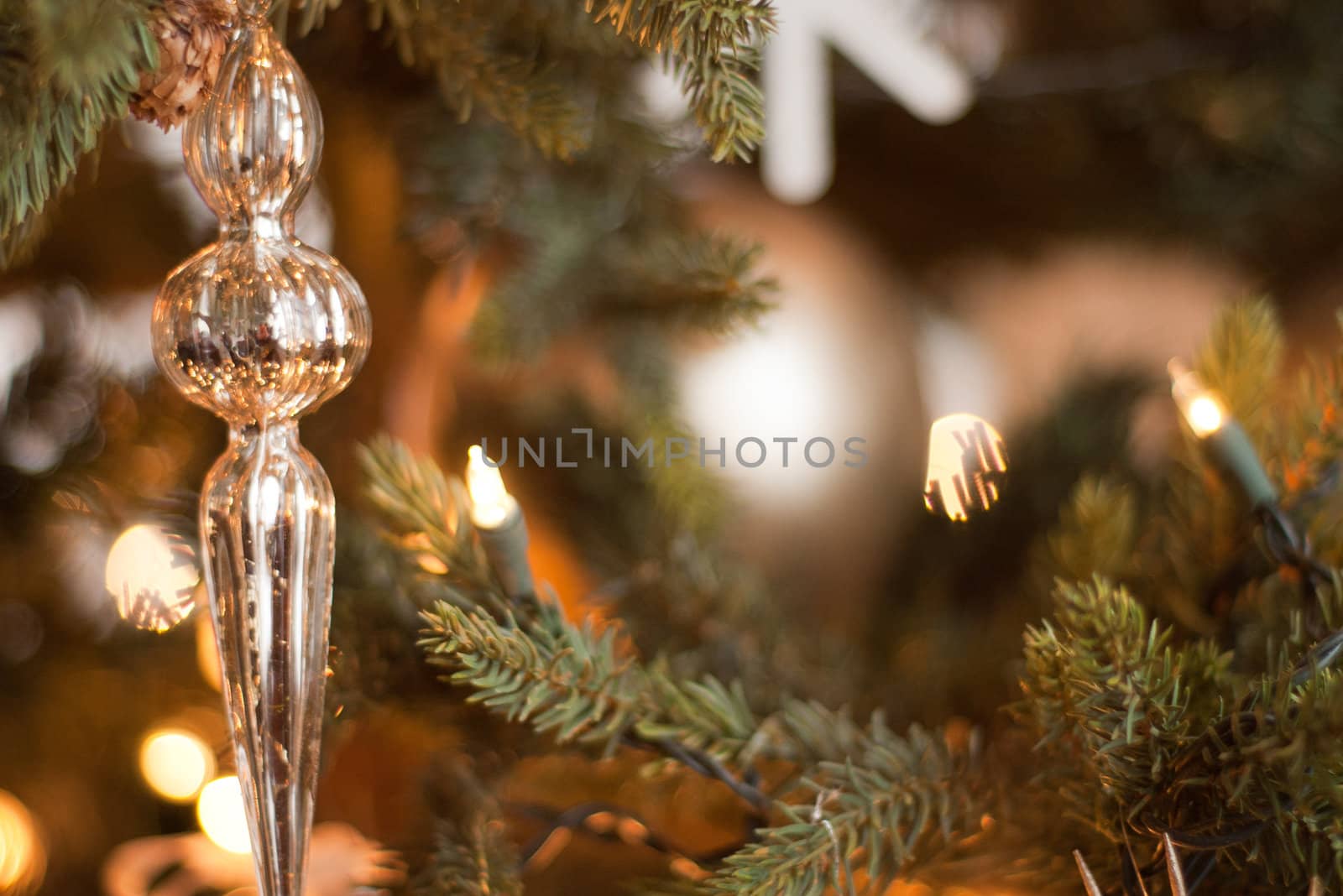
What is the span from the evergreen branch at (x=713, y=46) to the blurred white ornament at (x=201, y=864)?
0.29 metres

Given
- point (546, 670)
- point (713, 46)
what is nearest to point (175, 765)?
point (546, 670)

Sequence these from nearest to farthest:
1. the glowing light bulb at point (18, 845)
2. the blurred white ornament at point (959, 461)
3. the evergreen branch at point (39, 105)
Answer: the evergreen branch at point (39, 105), the blurred white ornament at point (959, 461), the glowing light bulb at point (18, 845)

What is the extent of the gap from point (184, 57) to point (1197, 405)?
301 mm

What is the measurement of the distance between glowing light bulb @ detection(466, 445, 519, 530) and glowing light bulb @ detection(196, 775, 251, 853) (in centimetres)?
26

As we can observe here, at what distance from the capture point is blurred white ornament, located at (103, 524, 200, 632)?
0.31 metres

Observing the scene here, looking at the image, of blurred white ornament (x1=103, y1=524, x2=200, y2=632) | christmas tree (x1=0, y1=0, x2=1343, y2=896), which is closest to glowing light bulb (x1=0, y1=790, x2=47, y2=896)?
christmas tree (x1=0, y1=0, x2=1343, y2=896)

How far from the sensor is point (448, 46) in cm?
30

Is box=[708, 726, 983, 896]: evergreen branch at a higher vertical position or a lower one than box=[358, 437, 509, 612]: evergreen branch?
lower

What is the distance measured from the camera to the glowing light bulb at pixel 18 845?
0.45 m

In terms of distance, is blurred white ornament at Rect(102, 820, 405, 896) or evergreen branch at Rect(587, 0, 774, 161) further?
blurred white ornament at Rect(102, 820, 405, 896)

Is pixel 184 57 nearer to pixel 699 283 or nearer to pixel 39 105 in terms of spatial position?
pixel 39 105

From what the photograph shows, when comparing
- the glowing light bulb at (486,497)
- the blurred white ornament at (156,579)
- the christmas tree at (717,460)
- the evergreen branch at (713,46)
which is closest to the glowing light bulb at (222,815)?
the christmas tree at (717,460)

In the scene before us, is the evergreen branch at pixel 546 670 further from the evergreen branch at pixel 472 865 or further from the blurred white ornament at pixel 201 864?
the blurred white ornament at pixel 201 864

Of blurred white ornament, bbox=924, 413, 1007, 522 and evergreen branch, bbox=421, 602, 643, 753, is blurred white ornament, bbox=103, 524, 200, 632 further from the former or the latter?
blurred white ornament, bbox=924, 413, 1007, 522
